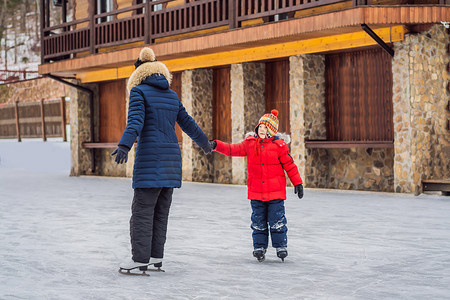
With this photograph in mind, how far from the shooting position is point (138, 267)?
6.21m

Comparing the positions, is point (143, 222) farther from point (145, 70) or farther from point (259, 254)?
point (145, 70)

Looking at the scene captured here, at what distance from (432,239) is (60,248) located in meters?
3.85

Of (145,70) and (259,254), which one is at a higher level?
(145,70)

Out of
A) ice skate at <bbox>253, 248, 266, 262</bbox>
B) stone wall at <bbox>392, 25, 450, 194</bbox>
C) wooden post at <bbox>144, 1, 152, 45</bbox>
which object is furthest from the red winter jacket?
wooden post at <bbox>144, 1, 152, 45</bbox>

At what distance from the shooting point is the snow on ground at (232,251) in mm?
5527

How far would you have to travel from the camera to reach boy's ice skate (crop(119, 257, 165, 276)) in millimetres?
6184

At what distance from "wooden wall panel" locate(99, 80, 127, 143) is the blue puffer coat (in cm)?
1545

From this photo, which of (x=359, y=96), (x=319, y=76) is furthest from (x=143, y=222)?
(x=319, y=76)

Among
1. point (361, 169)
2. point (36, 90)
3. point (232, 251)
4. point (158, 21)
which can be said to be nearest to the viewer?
point (232, 251)

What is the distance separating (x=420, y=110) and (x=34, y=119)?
73.7ft

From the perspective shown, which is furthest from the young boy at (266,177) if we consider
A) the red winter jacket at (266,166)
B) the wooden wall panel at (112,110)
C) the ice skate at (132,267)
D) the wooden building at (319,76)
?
the wooden wall panel at (112,110)

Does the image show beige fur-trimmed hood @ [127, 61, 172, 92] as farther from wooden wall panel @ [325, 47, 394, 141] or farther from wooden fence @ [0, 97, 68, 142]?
wooden fence @ [0, 97, 68, 142]

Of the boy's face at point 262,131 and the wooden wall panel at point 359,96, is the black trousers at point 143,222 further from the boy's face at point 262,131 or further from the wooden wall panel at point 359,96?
the wooden wall panel at point 359,96

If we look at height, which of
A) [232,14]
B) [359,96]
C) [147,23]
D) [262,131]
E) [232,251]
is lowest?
[232,251]
